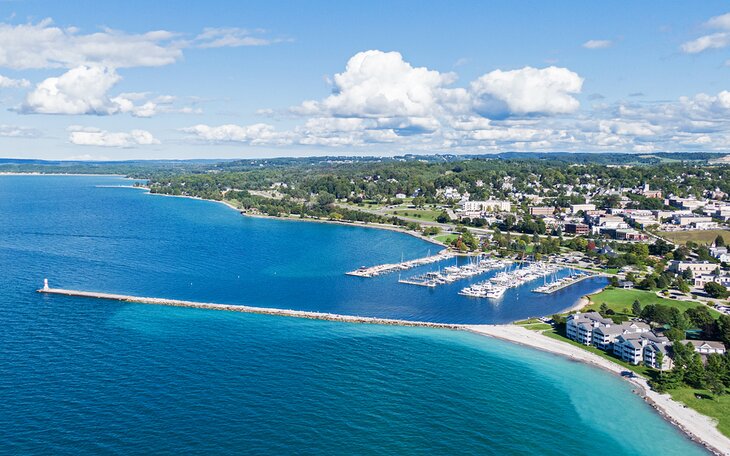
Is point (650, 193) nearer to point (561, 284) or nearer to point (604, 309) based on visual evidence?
point (561, 284)

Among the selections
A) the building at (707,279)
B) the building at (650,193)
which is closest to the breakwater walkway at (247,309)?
the building at (707,279)

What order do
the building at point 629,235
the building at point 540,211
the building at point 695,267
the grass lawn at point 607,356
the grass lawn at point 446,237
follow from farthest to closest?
the building at point 540,211 < the building at point 629,235 < the grass lawn at point 446,237 < the building at point 695,267 < the grass lawn at point 607,356

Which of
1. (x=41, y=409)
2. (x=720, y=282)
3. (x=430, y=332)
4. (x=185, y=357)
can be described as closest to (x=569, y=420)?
(x=430, y=332)

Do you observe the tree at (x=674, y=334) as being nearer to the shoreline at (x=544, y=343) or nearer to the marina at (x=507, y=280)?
the shoreline at (x=544, y=343)

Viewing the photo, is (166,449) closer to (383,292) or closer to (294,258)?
(383,292)

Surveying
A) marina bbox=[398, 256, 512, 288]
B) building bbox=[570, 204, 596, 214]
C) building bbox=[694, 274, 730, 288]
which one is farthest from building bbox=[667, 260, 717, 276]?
building bbox=[570, 204, 596, 214]

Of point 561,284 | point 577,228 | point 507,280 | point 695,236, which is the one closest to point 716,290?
point 561,284
